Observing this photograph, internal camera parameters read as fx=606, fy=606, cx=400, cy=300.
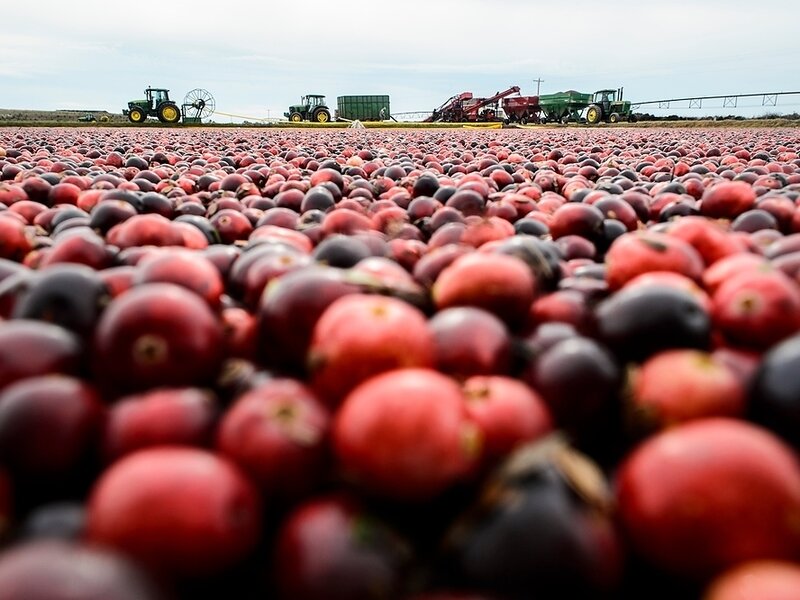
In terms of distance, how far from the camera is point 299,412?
1547mm

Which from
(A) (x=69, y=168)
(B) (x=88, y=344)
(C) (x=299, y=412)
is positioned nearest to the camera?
(C) (x=299, y=412)

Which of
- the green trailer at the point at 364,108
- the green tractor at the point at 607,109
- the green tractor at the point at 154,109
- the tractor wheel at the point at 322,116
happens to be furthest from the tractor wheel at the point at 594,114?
the green tractor at the point at 154,109

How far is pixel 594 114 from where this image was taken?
48.6 metres

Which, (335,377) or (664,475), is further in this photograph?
(335,377)

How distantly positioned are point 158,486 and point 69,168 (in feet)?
28.6

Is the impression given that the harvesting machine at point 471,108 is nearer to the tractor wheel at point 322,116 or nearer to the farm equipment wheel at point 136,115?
the tractor wheel at point 322,116

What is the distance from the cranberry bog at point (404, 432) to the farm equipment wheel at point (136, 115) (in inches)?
1836

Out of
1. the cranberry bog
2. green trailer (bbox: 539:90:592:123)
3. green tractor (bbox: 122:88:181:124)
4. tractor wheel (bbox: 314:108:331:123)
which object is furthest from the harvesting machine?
the cranberry bog

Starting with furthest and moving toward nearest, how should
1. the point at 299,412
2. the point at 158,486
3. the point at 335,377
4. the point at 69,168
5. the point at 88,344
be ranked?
the point at 69,168 → the point at 88,344 → the point at 335,377 → the point at 299,412 → the point at 158,486

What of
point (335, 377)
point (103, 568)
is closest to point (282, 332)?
point (335, 377)

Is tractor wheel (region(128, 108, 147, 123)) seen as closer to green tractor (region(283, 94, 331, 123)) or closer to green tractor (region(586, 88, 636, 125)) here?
green tractor (region(283, 94, 331, 123))

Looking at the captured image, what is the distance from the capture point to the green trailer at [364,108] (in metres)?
65.8

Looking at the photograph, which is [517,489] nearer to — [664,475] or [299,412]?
[664,475]

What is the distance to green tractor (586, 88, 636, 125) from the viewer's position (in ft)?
161
